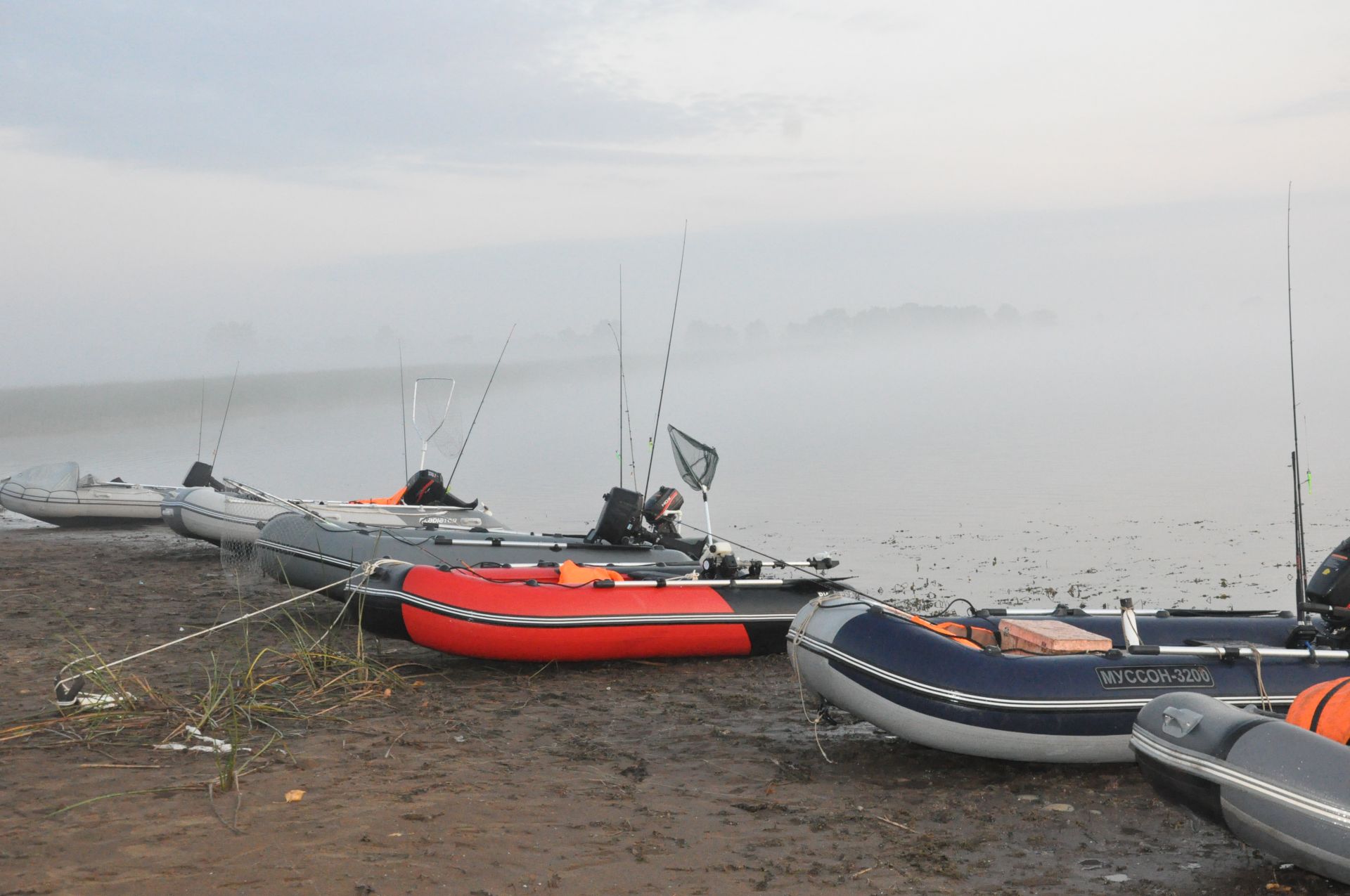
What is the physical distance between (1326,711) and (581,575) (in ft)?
13.9

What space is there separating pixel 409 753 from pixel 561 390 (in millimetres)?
52892

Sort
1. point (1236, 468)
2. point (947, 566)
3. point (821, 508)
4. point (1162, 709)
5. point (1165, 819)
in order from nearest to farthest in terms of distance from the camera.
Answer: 1. point (1162, 709)
2. point (1165, 819)
3. point (947, 566)
4. point (821, 508)
5. point (1236, 468)

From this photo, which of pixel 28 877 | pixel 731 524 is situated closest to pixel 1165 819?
pixel 28 877

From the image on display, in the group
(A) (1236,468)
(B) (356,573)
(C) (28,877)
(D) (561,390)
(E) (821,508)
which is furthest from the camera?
(D) (561,390)

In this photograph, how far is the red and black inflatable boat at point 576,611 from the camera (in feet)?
21.1

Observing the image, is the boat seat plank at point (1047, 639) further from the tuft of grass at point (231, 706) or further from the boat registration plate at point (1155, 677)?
the tuft of grass at point (231, 706)

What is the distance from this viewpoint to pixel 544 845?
3947 millimetres

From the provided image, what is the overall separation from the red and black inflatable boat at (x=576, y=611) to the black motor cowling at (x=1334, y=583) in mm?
2747

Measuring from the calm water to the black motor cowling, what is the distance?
12.5 ft

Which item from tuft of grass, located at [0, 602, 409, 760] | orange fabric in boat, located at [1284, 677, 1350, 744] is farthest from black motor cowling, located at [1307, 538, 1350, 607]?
tuft of grass, located at [0, 602, 409, 760]

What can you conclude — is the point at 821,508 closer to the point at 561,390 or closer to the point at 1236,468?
the point at 1236,468

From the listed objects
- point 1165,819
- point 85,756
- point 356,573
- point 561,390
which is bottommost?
point 1165,819

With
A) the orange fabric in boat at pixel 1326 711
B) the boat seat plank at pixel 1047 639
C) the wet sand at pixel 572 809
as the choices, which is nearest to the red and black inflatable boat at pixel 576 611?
the wet sand at pixel 572 809

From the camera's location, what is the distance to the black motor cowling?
5418 millimetres
